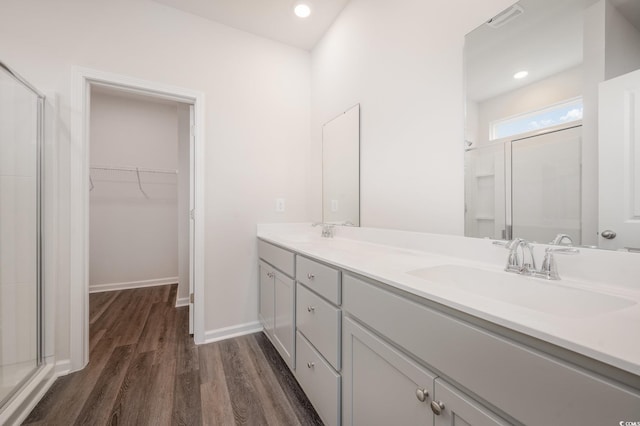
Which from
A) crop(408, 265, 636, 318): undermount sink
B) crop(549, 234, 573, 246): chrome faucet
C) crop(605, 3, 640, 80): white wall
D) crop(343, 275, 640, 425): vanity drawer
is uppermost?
crop(605, 3, 640, 80): white wall

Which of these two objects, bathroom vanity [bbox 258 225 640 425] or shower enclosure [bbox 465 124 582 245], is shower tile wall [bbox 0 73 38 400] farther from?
shower enclosure [bbox 465 124 582 245]

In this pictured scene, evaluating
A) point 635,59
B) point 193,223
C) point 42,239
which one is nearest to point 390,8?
point 635,59

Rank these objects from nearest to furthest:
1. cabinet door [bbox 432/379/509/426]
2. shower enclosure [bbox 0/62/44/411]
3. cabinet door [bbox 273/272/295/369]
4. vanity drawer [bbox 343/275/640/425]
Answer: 1. vanity drawer [bbox 343/275/640/425]
2. cabinet door [bbox 432/379/509/426]
3. shower enclosure [bbox 0/62/44/411]
4. cabinet door [bbox 273/272/295/369]

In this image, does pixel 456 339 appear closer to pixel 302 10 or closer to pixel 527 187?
pixel 527 187

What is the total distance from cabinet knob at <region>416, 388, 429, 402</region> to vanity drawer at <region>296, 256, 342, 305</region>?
44 cm

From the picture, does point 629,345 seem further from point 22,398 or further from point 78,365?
point 78,365

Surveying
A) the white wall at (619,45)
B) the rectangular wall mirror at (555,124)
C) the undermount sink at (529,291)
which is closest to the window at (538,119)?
the rectangular wall mirror at (555,124)

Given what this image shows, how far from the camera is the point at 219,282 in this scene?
223cm

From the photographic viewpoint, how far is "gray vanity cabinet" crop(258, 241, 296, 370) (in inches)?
62.2

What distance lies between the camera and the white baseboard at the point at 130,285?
3.37m

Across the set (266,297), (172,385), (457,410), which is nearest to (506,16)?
(457,410)

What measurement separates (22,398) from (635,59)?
2885 millimetres

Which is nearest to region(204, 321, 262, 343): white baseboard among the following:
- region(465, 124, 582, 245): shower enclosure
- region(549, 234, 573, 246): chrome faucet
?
region(465, 124, 582, 245): shower enclosure

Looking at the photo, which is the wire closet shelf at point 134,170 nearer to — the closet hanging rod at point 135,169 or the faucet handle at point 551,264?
the closet hanging rod at point 135,169
